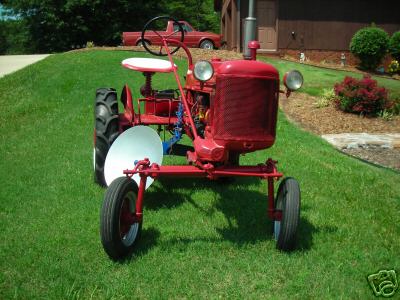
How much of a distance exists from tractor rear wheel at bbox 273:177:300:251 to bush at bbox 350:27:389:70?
1543 cm

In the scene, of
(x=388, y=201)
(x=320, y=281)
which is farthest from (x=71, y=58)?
(x=320, y=281)

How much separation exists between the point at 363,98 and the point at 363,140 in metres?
2.47

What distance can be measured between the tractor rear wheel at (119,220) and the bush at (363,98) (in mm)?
8832

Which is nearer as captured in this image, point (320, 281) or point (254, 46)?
point (320, 281)

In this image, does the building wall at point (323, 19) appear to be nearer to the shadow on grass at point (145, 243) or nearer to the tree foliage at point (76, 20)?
the tree foliage at point (76, 20)

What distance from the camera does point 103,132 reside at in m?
5.05

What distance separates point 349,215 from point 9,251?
3.12 metres

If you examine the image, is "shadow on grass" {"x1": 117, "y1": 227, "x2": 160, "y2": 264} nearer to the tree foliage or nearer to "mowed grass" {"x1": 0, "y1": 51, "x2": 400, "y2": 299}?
"mowed grass" {"x1": 0, "y1": 51, "x2": 400, "y2": 299}

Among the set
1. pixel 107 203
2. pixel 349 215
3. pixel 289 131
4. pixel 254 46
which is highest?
pixel 254 46

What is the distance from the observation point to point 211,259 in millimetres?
3637

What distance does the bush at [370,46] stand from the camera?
1764cm

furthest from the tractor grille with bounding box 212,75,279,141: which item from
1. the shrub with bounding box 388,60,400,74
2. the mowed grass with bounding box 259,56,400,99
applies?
the shrub with bounding box 388,60,400,74

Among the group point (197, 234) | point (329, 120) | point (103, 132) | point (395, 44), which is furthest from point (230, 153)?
point (395, 44)

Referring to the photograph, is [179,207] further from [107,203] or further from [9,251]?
[9,251]
